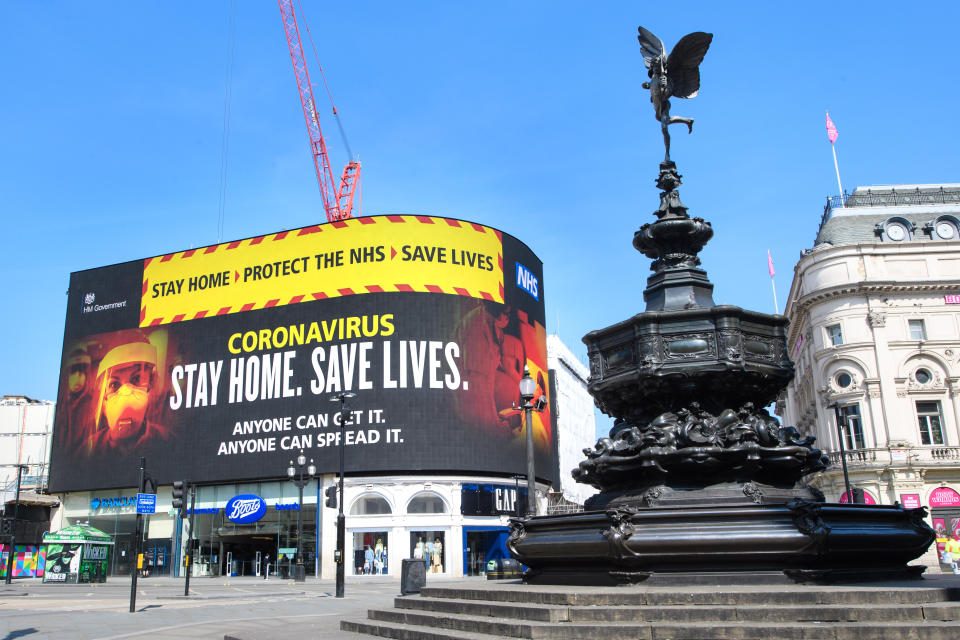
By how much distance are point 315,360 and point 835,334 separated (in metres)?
32.5

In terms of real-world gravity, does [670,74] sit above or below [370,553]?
above

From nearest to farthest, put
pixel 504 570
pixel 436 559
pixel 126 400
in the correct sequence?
pixel 504 570, pixel 436 559, pixel 126 400

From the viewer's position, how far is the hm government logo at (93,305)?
54.7 metres

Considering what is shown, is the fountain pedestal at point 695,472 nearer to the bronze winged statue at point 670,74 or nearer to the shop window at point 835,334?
the bronze winged statue at point 670,74

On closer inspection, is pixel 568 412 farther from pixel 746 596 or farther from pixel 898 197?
pixel 746 596

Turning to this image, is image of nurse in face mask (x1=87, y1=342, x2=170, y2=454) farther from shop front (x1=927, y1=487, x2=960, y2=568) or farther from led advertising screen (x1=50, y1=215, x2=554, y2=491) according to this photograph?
shop front (x1=927, y1=487, x2=960, y2=568)

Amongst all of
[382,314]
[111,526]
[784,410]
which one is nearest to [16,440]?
[111,526]

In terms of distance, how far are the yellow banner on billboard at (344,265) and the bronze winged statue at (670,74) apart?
36373 millimetres

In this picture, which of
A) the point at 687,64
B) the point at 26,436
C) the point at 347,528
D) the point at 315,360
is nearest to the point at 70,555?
the point at 347,528

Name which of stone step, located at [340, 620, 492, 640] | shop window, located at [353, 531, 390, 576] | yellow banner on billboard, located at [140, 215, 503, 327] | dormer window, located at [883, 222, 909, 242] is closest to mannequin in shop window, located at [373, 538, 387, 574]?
shop window, located at [353, 531, 390, 576]

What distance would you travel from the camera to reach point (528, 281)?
174 feet

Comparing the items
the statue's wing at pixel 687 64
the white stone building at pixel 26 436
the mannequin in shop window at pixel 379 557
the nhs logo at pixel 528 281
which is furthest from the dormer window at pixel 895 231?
the white stone building at pixel 26 436

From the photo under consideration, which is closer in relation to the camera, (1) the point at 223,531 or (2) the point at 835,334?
(2) the point at 835,334

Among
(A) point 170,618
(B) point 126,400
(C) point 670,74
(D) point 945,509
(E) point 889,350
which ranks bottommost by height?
(A) point 170,618
